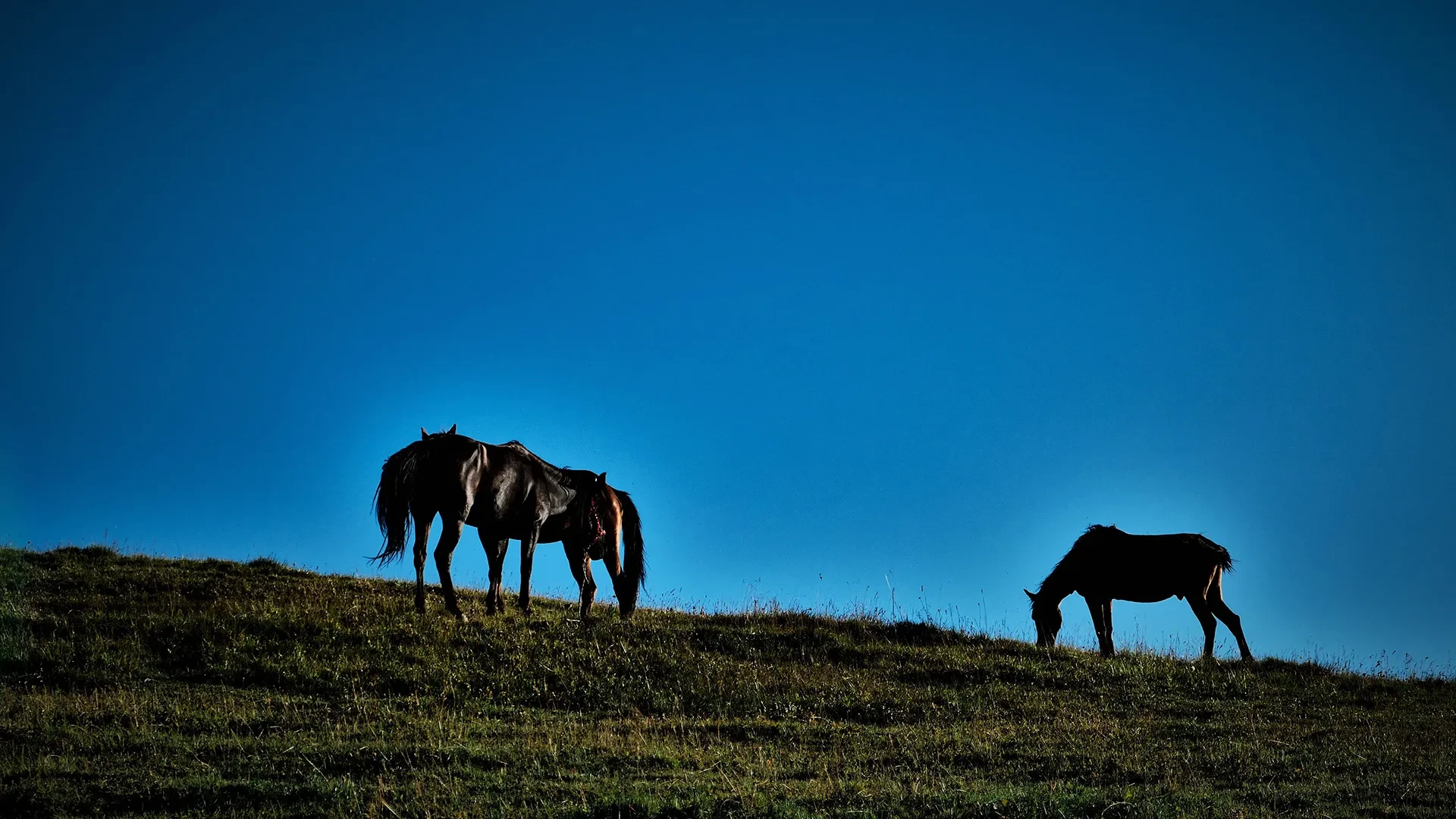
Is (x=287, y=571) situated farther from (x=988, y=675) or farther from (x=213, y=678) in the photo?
(x=988, y=675)

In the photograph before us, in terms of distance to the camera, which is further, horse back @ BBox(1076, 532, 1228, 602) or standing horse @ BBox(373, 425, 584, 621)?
horse back @ BBox(1076, 532, 1228, 602)

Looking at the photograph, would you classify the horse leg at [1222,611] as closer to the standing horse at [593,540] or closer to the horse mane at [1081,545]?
the horse mane at [1081,545]

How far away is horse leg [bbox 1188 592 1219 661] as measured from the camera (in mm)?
21312

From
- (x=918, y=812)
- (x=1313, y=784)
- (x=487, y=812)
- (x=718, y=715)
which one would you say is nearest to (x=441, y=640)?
(x=718, y=715)

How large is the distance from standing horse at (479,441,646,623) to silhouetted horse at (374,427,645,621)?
0.02 metres

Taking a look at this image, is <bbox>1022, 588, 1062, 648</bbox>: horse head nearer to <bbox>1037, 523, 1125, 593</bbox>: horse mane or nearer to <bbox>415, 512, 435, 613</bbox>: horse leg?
<bbox>1037, 523, 1125, 593</bbox>: horse mane

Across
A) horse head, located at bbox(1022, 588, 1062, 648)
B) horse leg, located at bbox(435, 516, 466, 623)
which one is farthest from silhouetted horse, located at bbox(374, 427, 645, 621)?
horse head, located at bbox(1022, 588, 1062, 648)

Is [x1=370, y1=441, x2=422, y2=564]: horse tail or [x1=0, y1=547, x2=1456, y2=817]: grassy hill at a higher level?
[x1=370, y1=441, x2=422, y2=564]: horse tail

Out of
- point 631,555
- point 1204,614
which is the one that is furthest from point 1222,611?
point 631,555

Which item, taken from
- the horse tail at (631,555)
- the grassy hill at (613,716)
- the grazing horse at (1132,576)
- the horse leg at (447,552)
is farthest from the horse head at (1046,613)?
the horse leg at (447,552)

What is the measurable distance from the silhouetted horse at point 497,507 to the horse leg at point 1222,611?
11895 mm

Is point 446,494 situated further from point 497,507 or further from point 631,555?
point 631,555

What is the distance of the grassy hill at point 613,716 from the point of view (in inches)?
359

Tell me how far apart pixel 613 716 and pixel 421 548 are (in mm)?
5590
